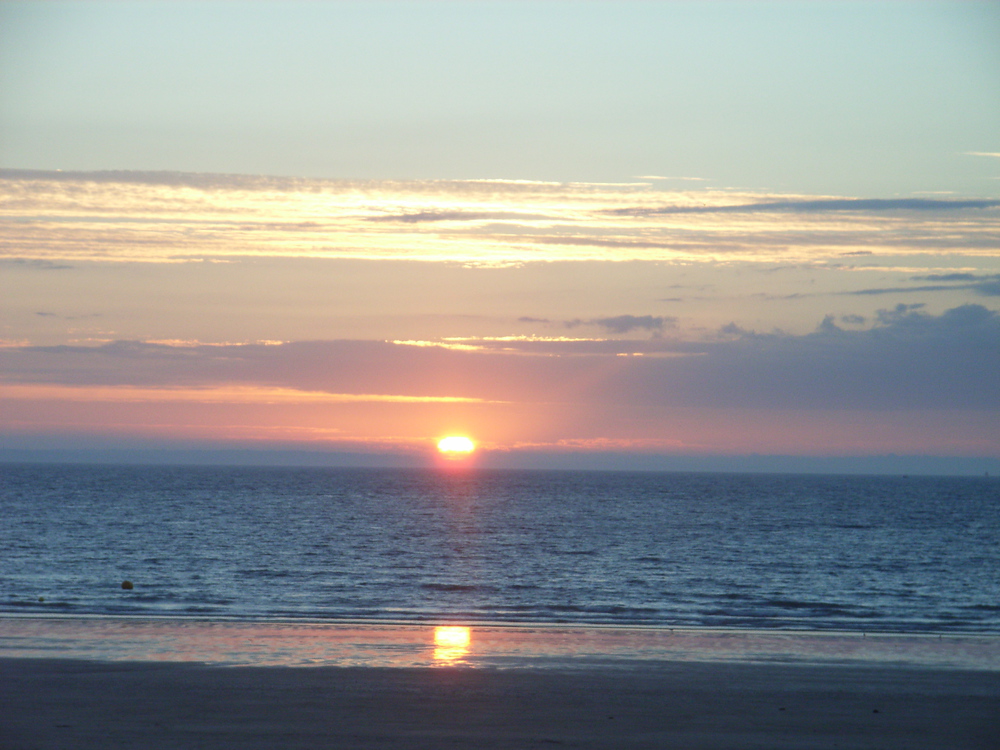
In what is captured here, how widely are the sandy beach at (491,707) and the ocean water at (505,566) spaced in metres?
9.24

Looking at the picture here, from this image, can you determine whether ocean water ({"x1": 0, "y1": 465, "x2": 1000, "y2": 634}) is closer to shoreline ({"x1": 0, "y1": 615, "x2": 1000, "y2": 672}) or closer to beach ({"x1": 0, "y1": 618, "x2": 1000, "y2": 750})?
shoreline ({"x1": 0, "y1": 615, "x2": 1000, "y2": 672})

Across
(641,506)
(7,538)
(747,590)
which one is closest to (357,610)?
(747,590)

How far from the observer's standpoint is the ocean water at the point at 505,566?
115 feet

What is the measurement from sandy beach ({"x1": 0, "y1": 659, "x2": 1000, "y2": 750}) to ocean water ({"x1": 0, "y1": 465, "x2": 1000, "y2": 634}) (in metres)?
9.24

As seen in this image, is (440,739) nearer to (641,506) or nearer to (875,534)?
(875,534)

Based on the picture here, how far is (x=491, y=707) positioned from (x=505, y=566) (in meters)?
35.3

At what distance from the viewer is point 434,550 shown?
198 feet

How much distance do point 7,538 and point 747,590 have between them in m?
49.6

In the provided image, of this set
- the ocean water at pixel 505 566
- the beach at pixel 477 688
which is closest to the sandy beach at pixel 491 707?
the beach at pixel 477 688

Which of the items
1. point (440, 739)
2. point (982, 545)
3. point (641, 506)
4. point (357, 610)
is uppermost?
point (641, 506)

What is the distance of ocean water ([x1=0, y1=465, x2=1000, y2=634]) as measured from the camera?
115 ft

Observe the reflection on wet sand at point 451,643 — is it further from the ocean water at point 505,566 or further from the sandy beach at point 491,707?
the ocean water at point 505,566

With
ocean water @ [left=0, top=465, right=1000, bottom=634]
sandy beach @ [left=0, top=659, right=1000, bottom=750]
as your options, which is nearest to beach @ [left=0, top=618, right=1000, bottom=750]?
sandy beach @ [left=0, top=659, right=1000, bottom=750]

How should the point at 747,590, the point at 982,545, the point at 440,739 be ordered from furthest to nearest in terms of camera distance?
the point at 982,545
the point at 747,590
the point at 440,739
